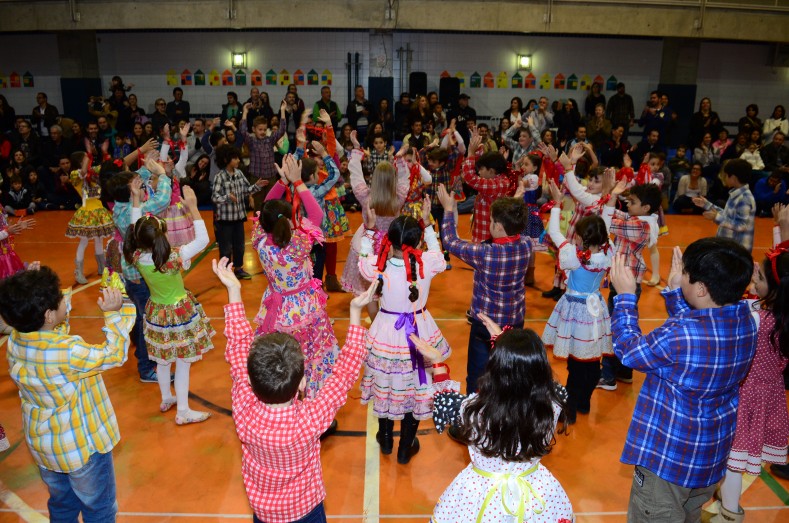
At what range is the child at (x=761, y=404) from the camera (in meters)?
3.44

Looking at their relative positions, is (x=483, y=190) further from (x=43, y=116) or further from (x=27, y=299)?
(x=43, y=116)

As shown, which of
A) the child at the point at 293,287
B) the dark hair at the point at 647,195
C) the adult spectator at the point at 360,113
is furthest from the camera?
the adult spectator at the point at 360,113

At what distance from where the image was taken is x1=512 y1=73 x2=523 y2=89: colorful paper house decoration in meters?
15.6

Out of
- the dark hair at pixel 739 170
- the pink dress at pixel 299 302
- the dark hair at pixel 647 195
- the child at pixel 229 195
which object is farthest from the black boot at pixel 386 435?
the child at pixel 229 195

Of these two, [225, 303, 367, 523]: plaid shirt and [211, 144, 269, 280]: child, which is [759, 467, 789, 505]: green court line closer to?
[225, 303, 367, 523]: plaid shirt

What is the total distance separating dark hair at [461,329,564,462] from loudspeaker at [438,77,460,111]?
12.8 meters

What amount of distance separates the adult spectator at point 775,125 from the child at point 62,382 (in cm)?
1497

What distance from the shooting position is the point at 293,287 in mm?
4312

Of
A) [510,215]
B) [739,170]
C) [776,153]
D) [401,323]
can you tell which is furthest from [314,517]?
[776,153]

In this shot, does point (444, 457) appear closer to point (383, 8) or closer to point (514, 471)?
point (514, 471)

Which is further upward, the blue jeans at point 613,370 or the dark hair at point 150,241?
the dark hair at point 150,241

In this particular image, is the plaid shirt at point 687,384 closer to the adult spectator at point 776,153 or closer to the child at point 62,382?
the child at point 62,382

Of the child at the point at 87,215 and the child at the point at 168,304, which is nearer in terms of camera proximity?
the child at the point at 168,304

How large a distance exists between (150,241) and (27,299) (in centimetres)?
161
